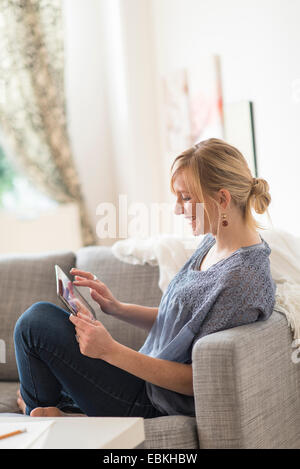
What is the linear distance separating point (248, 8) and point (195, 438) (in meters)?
2.10

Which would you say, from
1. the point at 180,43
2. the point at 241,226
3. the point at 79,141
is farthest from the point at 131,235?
the point at 241,226

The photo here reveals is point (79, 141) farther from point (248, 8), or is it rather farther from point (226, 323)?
point (226, 323)

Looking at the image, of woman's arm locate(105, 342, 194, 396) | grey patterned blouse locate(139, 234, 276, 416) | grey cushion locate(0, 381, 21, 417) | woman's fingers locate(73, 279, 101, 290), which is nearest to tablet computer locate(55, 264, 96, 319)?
woman's fingers locate(73, 279, 101, 290)

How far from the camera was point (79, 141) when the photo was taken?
3834mm

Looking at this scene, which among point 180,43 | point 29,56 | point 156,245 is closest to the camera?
point 156,245

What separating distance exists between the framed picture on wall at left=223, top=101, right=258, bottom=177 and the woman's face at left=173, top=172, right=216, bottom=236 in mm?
1107

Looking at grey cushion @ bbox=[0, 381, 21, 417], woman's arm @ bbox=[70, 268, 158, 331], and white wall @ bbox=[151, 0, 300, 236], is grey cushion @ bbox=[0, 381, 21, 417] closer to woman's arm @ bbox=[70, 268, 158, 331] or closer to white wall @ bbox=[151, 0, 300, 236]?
woman's arm @ bbox=[70, 268, 158, 331]

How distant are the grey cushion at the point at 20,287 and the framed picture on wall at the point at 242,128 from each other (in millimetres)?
939

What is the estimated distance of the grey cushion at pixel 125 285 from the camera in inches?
77.8

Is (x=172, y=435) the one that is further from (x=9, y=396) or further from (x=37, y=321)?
(x=9, y=396)

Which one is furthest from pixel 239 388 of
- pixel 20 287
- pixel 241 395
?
pixel 20 287

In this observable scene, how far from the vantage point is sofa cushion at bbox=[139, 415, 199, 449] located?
1.35 metres

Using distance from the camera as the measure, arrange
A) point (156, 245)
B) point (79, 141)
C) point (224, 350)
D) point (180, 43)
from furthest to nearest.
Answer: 1. point (79, 141)
2. point (180, 43)
3. point (156, 245)
4. point (224, 350)

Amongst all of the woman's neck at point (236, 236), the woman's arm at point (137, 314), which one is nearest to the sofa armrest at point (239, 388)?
the woman's neck at point (236, 236)
